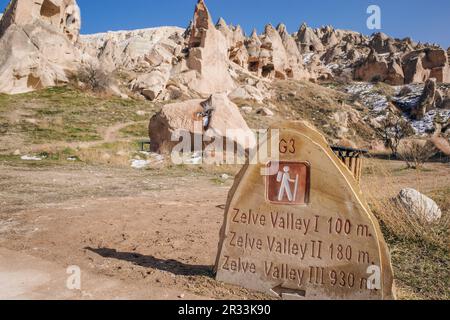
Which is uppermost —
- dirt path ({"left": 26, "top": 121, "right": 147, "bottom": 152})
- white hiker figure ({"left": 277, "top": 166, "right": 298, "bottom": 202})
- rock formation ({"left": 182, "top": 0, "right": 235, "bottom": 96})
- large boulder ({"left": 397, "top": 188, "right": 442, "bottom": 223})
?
rock formation ({"left": 182, "top": 0, "right": 235, "bottom": 96})

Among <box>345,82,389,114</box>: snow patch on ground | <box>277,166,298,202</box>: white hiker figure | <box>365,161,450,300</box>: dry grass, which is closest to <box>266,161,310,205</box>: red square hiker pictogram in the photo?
<box>277,166,298,202</box>: white hiker figure

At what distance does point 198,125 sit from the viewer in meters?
13.9

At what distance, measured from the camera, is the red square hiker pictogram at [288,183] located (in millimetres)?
3039

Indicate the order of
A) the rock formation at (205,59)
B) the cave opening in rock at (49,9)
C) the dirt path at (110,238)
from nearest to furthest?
the dirt path at (110,238)
the cave opening in rock at (49,9)
the rock formation at (205,59)

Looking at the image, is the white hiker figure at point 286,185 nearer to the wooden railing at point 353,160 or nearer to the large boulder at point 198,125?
the wooden railing at point 353,160

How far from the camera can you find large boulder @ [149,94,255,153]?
1369 cm

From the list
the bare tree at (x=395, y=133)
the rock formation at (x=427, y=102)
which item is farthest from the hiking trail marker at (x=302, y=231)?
the rock formation at (x=427, y=102)

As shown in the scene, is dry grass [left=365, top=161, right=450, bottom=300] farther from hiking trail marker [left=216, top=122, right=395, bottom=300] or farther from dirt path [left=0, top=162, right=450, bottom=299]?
hiking trail marker [left=216, top=122, right=395, bottom=300]

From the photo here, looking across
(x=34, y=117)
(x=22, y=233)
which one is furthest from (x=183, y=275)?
(x=34, y=117)

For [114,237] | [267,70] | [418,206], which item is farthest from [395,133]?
[114,237]

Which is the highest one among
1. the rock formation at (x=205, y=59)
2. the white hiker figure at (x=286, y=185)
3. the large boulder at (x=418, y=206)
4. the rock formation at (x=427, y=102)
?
the rock formation at (x=205, y=59)

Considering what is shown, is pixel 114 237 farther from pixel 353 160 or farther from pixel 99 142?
pixel 99 142
